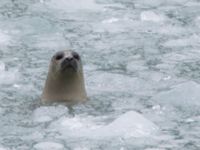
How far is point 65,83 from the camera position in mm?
5754

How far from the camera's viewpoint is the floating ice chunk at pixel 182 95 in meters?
5.62

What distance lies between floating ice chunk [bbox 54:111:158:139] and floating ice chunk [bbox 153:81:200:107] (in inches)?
19.6

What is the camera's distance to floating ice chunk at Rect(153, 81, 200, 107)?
5.62m

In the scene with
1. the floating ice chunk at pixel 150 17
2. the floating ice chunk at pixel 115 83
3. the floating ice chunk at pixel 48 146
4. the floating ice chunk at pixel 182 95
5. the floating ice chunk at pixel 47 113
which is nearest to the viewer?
the floating ice chunk at pixel 48 146

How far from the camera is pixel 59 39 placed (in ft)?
23.5

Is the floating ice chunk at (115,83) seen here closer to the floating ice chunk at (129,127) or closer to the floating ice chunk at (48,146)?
the floating ice chunk at (129,127)

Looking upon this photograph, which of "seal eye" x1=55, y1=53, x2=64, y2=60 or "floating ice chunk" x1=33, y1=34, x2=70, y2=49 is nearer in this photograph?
"seal eye" x1=55, y1=53, x2=64, y2=60

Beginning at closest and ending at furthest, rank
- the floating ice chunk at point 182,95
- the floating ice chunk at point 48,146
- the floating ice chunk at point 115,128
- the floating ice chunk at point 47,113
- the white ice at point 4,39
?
the floating ice chunk at point 48,146, the floating ice chunk at point 115,128, the floating ice chunk at point 47,113, the floating ice chunk at point 182,95, the white ice at point 4,39

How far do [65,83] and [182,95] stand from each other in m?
0.72

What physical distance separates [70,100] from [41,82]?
45 cm

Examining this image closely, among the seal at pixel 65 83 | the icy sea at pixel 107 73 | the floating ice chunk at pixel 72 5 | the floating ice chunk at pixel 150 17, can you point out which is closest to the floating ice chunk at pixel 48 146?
the icy sea at pixel 107 73

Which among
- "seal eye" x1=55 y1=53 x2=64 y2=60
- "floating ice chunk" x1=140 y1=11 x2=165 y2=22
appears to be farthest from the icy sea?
"seal eye" x1=55 y1=53 x2=64 y2=60

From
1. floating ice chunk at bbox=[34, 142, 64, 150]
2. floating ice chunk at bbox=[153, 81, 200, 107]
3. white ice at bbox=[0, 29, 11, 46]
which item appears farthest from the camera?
white ice at bbox=[0, 29, 11, 46]

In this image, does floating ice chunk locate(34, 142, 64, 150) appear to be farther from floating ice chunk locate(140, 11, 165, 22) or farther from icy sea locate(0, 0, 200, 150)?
floating ice chunk locate(140, 11, 165, 22)
